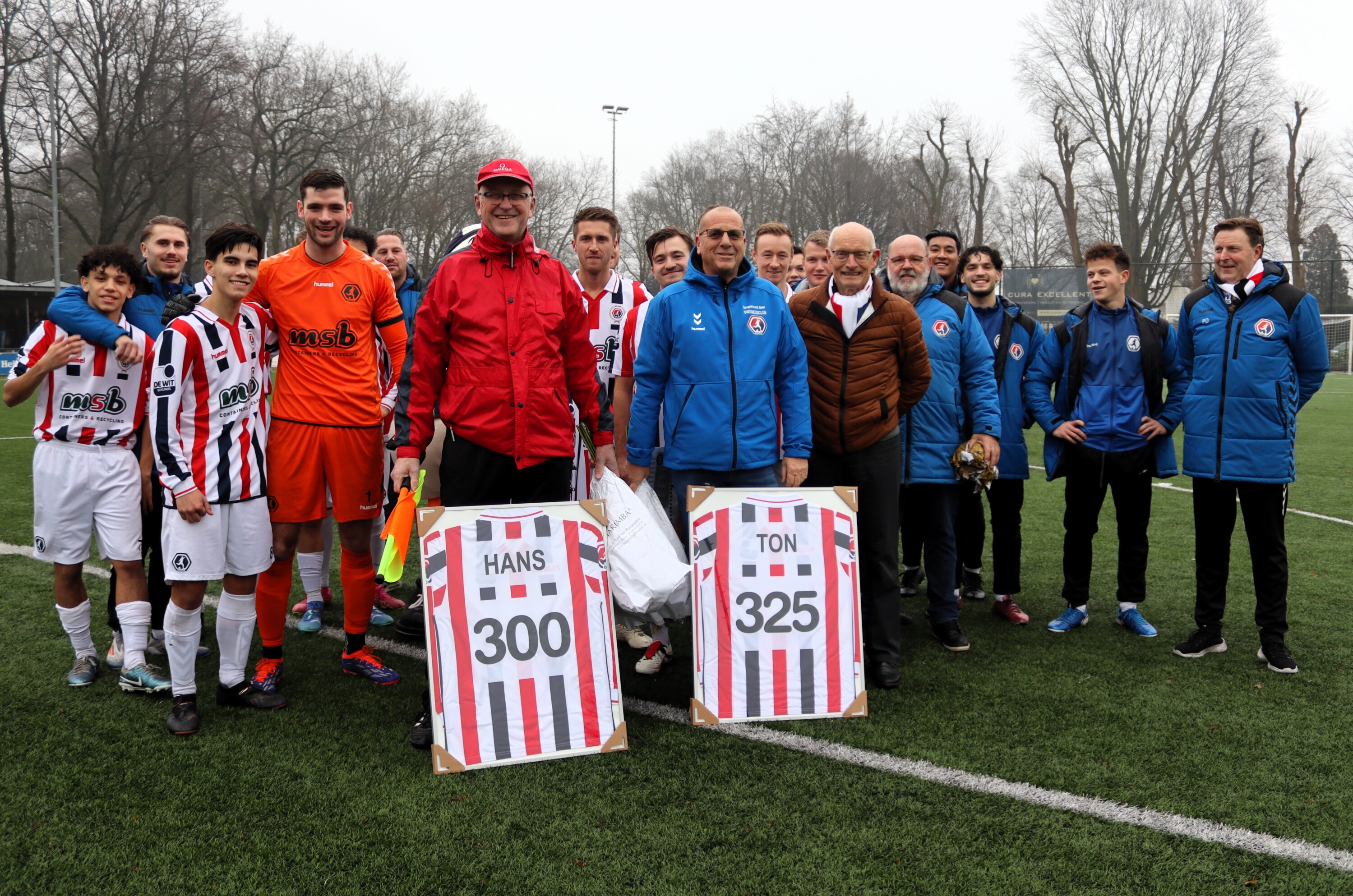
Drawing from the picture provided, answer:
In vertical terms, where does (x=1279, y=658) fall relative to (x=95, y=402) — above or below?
below

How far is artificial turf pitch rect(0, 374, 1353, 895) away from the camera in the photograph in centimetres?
263

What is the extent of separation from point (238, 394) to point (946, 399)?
3.36m

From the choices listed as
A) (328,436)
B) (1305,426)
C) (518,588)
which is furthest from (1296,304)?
(1305,426)

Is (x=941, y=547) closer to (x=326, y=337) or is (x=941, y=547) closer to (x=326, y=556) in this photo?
(x=326, y=337)

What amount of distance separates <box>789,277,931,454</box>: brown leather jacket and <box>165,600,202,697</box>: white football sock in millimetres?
2830

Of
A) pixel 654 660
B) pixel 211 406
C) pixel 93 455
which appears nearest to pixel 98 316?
pixel 93 455

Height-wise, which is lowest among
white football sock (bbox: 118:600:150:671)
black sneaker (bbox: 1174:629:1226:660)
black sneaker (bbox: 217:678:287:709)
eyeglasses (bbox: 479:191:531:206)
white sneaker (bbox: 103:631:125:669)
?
black sneaker (bbox: 1174:629:1226:660)

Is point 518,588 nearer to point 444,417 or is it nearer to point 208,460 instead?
point 444,417

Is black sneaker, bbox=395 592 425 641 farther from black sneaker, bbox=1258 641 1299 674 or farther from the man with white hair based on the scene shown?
black sneaker, bbox=1258 641 1299 674

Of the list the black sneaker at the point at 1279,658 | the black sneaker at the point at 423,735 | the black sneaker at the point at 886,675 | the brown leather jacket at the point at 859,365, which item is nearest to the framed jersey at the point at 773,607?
the black sneaker at the point at 886,675

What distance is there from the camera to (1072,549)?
5.17 meters

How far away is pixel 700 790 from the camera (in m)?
3.14

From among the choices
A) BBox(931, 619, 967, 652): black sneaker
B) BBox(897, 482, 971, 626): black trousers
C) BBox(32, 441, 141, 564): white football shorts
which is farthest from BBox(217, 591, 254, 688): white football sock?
BBox(931, 619, 967, 652): black sneaker

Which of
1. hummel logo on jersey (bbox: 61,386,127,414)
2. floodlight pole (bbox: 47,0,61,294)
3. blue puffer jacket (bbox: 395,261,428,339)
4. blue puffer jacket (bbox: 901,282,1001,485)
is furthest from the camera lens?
floodlight pole (bbox: 47,0,61,294)
